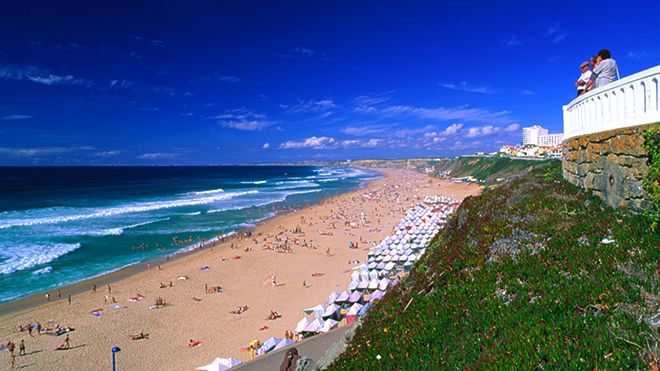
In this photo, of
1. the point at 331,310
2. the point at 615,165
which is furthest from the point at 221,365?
the point at 615,165

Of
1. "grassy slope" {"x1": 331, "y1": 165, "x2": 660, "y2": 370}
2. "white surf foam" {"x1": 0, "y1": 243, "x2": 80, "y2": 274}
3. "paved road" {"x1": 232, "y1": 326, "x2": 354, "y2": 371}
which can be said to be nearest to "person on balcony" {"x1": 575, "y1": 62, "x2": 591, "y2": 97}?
"grassy slope" {"x1": 331, "y1": 165, "x2": 660, "y2": 370}

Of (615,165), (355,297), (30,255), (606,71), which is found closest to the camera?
(615,165)

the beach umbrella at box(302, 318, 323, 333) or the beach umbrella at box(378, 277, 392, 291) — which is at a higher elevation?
the beach umbrella at box(378, 277, 392, 291)

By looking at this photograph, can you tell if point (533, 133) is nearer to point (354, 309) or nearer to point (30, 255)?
point (354, 309)

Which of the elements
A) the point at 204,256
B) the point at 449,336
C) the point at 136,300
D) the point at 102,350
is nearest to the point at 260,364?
the point at 449,336

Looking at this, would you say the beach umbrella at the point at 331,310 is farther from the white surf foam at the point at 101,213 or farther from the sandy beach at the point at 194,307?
the white surf foam at the point at 101,213

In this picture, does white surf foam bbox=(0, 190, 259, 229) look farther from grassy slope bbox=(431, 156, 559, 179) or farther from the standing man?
grassy slope bbox=(431, 156, 559, 179)

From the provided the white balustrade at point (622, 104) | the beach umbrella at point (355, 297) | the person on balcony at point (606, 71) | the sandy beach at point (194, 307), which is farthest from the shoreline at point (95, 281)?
the person on balcony at point (606, 71)
